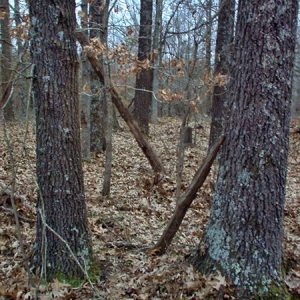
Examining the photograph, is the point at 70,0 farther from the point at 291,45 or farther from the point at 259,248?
the point at 259,248

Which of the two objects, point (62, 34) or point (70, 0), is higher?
point (70, 0)

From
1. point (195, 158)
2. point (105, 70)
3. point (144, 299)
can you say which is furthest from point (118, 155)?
point (144, 299)

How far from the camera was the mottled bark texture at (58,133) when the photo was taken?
381 centimetres

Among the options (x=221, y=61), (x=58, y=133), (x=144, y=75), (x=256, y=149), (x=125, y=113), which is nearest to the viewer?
(x=256, y=149)

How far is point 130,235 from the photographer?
5.73 metres

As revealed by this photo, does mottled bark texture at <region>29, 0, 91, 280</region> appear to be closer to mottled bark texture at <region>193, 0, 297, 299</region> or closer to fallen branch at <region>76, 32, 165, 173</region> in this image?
mottled bark texture at <region>193, 0, 297, 299</region>

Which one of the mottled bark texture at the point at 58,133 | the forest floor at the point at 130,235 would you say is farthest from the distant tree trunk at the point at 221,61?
the mottled bark texture at the point at 58,133

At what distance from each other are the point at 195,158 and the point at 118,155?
2.35 meters

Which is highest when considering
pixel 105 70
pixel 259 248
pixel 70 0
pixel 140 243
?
pixel 70 0

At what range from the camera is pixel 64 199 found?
4.05 m

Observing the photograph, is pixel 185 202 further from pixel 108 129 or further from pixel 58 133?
pixel 108 129

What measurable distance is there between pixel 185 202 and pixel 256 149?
4.71ft

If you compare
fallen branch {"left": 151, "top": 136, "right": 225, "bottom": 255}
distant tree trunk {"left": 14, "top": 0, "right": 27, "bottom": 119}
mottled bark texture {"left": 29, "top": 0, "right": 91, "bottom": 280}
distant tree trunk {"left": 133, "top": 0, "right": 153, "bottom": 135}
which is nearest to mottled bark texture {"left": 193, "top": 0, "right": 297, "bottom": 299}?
fallen branch {"left": 151, "top": 136, "right": 225, "bottom": 255}

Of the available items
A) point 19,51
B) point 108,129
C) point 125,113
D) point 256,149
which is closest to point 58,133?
point 256,149
